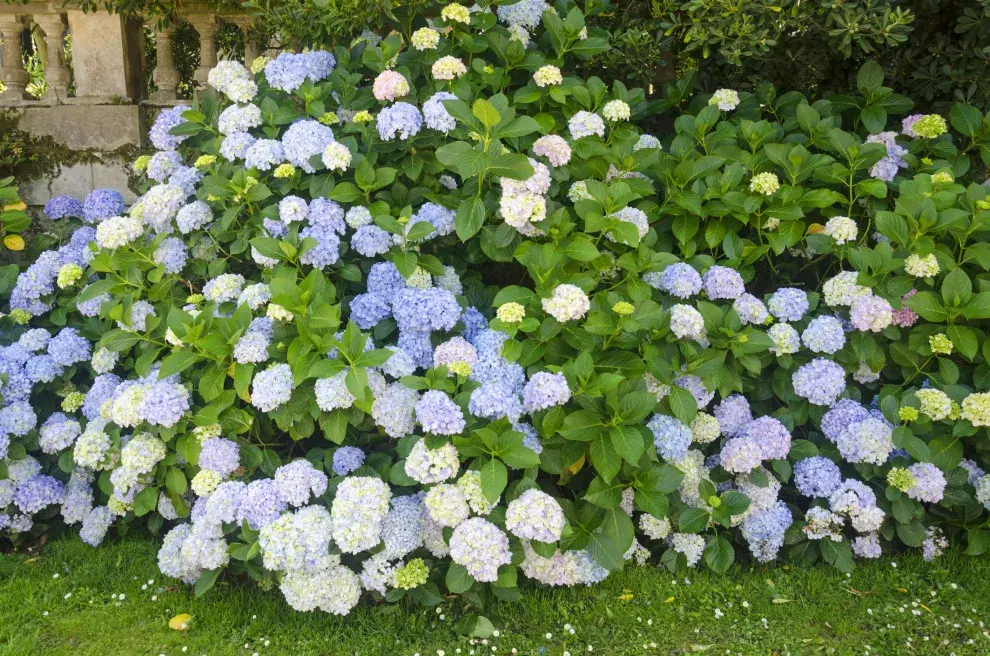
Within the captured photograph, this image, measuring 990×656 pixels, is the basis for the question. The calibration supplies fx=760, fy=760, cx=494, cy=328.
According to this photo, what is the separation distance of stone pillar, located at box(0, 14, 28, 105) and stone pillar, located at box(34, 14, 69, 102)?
14 centimetres

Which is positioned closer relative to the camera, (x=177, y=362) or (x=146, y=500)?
(x=177, y=362)

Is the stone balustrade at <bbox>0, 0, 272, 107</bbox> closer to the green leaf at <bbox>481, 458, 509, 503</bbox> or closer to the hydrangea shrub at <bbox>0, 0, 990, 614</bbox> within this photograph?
the hydrangea shrub at <bbox>0, 0, 990, 614</bbox>

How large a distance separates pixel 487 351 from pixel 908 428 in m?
1.64

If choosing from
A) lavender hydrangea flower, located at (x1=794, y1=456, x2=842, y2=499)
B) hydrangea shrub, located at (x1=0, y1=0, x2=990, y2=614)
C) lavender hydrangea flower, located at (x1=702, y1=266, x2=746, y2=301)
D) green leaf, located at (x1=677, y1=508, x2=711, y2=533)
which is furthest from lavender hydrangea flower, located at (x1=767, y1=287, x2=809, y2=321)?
green leaf, located at (x1=677, y1=508, x2=711, y2=533)

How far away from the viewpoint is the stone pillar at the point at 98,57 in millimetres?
4781

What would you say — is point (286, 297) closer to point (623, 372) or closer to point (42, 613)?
point (623, 372)

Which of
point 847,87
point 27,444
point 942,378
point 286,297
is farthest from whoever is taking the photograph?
point 847,87

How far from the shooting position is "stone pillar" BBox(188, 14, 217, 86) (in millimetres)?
4922

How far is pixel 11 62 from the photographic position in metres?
4.79

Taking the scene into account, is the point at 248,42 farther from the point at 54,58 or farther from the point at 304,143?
the point at 304,143

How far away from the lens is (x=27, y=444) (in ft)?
10.5

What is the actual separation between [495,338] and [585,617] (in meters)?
1.05

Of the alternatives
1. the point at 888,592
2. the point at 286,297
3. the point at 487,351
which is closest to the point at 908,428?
the point at 888,592

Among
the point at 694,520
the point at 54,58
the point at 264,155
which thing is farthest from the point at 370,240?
the point at 54,58
